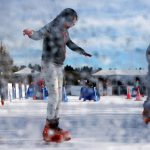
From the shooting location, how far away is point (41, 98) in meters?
23.3

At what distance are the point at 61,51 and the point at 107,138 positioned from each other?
2.82 feet

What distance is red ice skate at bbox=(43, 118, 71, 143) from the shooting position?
13.4 feet

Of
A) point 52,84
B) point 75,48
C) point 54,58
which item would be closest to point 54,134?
point 52,84

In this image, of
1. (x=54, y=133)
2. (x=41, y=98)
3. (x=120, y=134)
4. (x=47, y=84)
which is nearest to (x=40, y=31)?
(x=47, y=84)

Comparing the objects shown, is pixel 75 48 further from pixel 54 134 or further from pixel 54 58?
pixel 54 134

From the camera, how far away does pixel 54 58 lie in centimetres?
419

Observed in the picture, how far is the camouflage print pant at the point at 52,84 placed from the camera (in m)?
4.16

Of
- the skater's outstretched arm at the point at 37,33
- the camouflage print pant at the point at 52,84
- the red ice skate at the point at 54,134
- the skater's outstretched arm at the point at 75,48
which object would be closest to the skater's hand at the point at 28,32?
the skater's outstretched arm at the point at 37,33

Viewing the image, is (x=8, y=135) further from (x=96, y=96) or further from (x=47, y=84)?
(x=96, y=96)

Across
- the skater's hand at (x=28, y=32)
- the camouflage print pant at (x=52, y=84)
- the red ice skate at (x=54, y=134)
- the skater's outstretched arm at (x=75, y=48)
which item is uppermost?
the skater's hand at (x=28, y=32)

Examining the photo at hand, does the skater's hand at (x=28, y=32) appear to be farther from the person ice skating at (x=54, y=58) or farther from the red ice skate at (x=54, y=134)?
the red ice skate at (x=54, y=134)

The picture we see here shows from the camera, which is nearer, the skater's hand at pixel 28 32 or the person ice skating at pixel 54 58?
the skater's hand at pixel 28 32

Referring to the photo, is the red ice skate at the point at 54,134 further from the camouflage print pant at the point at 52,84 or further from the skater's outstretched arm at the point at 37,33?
the skater's outstretched arm at the point at 37,33

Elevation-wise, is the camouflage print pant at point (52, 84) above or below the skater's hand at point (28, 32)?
below
